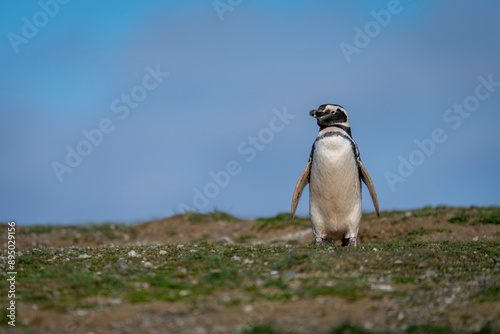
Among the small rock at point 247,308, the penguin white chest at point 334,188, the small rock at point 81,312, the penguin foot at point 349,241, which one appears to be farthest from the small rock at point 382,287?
the penguin foot at point 349,241

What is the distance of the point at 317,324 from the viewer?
578 centimetres

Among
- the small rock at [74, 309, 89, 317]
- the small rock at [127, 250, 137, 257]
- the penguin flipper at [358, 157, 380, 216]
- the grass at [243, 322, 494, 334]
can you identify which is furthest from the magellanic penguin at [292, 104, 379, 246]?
the small rock at [74, 309, 89, 317]

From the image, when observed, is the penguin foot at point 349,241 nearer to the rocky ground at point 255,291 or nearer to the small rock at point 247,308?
the rocky ground at point 255,291

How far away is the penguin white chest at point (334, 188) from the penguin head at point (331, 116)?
367mm

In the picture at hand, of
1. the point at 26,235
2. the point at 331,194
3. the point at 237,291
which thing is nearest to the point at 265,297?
the point at 237,291

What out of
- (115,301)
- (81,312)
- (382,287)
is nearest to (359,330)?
(382,287)

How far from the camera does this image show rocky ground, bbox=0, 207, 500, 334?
5.88m

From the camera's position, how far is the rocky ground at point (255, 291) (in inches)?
231

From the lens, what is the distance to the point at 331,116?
11.9 metres

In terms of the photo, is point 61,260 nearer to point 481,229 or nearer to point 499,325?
point 499,325

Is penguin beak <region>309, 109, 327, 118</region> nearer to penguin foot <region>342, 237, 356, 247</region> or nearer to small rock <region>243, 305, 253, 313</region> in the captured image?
penguin foot <region>342, 237, 356, 247</region>

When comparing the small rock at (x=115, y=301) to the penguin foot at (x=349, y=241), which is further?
the penguin foot at (x=349, y=241)

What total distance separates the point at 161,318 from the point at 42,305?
61.0 inches

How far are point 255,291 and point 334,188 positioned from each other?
17.0 ft
